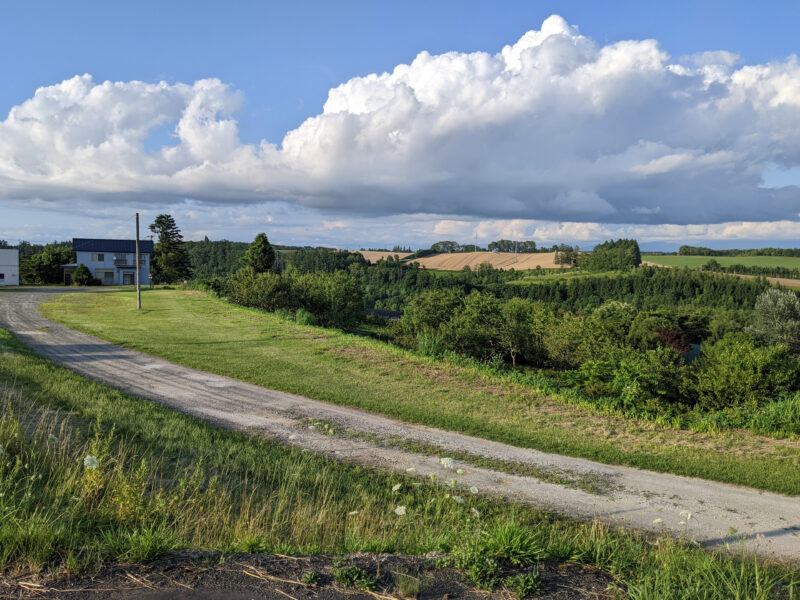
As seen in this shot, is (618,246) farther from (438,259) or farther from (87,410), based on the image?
(87,410)

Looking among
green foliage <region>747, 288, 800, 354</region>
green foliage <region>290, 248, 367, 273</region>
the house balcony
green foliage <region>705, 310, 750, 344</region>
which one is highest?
green foliage <region>290, 248, 367, 273</region>

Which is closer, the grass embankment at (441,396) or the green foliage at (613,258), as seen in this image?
the grass embankment at (441,396)

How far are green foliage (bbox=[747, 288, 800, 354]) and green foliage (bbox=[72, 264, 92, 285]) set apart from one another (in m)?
70.0

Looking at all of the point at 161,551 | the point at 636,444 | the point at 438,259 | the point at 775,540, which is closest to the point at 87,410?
the point at 161,551

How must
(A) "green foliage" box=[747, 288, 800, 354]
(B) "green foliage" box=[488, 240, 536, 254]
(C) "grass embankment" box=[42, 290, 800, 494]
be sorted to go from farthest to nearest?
1. (B) "green foliage" box=[488, 240, 536, 254]
2. (A) "green foliage" box=[747, 288, 800, 354]
3. (C) "grass embankment" box=[42, 290, 800, 494]

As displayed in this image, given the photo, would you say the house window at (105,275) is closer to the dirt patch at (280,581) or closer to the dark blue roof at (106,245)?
the dark blue roof at (106,245)

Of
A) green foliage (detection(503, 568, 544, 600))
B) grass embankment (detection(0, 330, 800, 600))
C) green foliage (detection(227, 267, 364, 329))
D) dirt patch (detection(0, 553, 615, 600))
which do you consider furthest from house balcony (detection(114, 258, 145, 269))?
green foliage (detection(503, 568, 544, 600))

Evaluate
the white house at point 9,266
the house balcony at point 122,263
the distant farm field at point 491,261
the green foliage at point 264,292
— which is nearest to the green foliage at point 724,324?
the green foliage at point 264,292

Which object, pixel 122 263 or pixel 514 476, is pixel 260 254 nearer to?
pixel 122 263

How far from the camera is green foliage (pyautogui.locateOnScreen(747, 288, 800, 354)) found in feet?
143

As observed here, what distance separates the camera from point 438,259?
486ft

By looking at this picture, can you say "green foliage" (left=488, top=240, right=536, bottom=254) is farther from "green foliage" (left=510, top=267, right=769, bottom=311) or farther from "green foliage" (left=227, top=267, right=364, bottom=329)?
"green foliage" (left=227, top=267, right=364, bottom=329)

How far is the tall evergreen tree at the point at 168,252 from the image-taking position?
214 feet

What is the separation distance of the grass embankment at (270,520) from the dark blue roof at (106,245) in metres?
66.6
